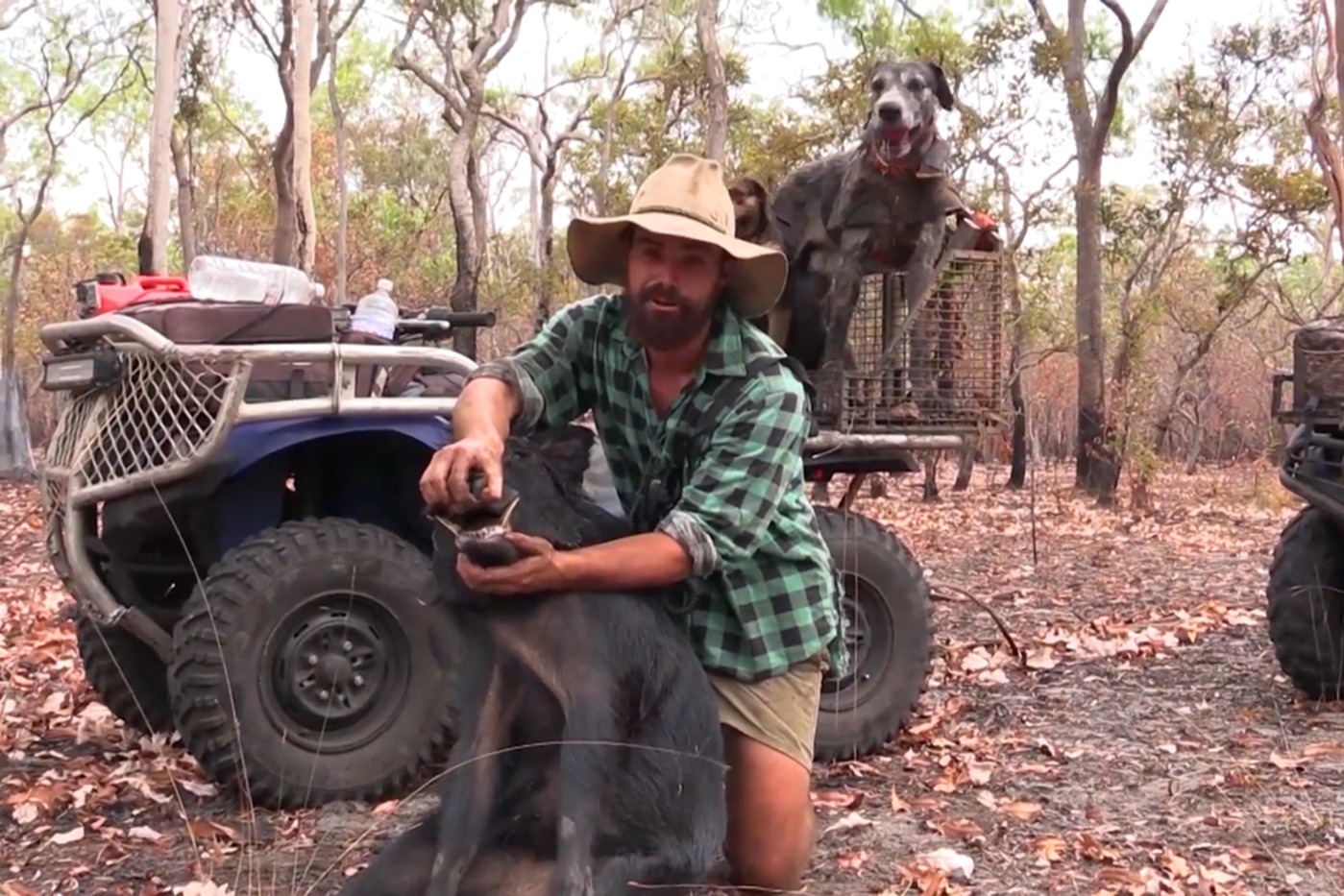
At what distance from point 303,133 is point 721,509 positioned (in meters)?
14.2

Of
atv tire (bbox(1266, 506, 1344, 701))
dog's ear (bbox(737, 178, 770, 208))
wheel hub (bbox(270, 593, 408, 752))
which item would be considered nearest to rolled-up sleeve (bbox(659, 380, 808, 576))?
wheel hub (bbox(270, 593, 408, 752))

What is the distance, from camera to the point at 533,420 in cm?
288

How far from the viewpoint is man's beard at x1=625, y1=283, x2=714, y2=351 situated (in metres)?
2.71

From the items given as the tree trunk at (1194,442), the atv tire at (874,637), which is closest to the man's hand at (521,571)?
the atv tire at (874,637)

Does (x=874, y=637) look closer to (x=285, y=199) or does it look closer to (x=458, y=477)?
(x=458, y=477)

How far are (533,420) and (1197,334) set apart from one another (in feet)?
61.6

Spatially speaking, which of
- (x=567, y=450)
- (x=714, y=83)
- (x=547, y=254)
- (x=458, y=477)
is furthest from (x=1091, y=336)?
(x=458, y=477)

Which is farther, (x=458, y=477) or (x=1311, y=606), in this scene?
(x=1311, y=606)

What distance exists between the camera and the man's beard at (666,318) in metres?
2.71

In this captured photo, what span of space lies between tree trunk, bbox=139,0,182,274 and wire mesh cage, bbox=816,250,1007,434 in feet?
33.9

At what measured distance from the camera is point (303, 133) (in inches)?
614

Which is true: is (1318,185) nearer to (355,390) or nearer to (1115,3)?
(1115,3)

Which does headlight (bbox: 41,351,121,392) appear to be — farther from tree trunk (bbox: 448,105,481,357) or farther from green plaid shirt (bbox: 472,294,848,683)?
tree trunk (bbox: 448,105,481,357)

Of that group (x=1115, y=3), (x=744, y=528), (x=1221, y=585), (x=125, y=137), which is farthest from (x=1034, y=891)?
(x=125, y=137)
